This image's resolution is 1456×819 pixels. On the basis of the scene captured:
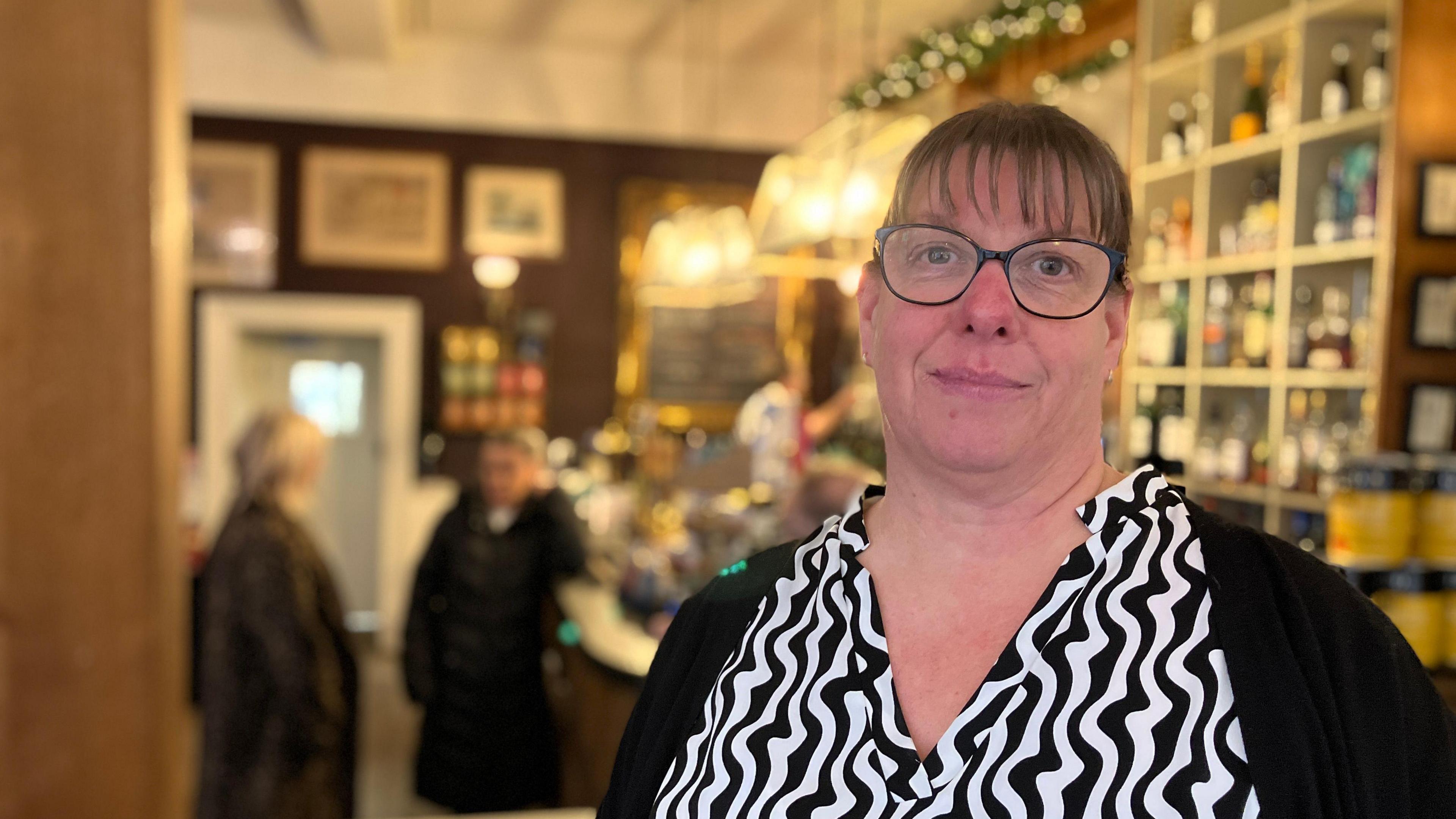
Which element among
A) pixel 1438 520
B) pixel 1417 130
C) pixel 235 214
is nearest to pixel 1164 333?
pixel 1417 130

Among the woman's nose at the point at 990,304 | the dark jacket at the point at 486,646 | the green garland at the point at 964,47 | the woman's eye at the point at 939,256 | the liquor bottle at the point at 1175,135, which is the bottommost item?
the dark jacket at the point at 486,646

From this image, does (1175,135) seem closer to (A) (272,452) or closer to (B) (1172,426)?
(B) (1172,426)

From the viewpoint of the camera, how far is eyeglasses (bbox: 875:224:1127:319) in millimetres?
851

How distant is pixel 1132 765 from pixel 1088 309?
334mm

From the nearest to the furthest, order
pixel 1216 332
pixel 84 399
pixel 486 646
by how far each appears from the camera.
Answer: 1. pixel 84 399
2. pixel 1216 332
3. pixel 486 646

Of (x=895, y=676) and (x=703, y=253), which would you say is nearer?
(x=895, y=676)

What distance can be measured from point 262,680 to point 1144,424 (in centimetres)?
237

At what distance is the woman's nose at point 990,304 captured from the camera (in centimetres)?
85

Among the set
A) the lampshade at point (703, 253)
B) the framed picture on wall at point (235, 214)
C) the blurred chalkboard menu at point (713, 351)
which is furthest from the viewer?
the blurred chalkboard menu at point (713, 351)

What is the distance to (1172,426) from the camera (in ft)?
10.1

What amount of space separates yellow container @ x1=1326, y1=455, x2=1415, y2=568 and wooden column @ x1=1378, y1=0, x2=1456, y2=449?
94cm

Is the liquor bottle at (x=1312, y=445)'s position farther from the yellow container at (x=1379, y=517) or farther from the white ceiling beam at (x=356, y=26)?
the white ceiling beam at (x=356, y=26)

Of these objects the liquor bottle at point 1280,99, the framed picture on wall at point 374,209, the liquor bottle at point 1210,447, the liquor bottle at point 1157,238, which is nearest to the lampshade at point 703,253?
the liquor bottle at point 1157,238

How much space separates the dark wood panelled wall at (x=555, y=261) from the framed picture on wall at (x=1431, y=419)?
495 cm
